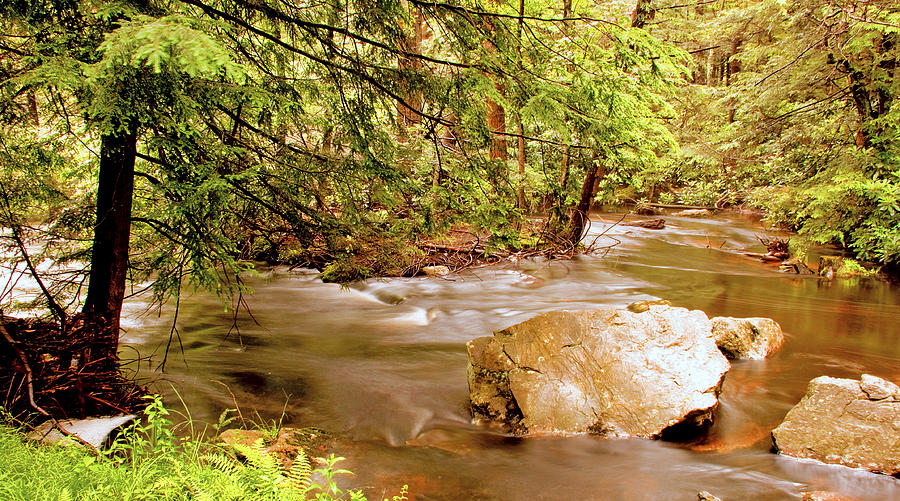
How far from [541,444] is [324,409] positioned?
7.91 feet

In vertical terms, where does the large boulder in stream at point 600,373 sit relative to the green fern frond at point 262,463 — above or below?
below

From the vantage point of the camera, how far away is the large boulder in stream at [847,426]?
14.8 ft

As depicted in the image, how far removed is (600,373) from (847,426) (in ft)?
7.05

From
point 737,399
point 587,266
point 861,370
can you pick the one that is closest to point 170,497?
point 737,399

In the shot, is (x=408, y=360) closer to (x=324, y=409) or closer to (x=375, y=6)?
(x=324, y=409)

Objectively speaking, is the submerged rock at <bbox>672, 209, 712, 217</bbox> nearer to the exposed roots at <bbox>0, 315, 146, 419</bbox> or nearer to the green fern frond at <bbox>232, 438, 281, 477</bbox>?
the exposed roots at <bbox>0, 315, 146, 419</bbox>

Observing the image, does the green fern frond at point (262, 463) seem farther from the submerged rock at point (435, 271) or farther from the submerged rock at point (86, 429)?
the submerged rock at point (435, 271)

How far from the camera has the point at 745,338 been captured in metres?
7.54

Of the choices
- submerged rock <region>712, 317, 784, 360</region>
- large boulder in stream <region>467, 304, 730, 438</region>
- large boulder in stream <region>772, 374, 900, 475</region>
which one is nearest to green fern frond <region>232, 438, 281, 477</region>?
large boulder in stream <region>467, 304, 730, 438</region>

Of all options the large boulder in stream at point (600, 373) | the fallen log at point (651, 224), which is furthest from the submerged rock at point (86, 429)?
the fallen log at point (651, 224)

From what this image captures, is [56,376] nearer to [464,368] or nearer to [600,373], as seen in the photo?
[464,368]

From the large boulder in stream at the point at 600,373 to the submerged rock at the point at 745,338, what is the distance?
1.58 meters

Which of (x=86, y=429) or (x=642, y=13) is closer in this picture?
(x=86, y=429)

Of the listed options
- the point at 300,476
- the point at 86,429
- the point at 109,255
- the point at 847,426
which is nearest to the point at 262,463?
the point at 300,476
